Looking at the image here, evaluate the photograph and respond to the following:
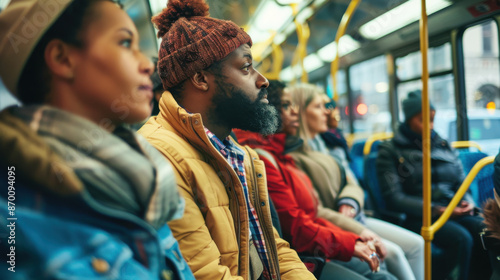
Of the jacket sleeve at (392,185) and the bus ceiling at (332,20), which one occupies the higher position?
the bus ceiling at (332,20)

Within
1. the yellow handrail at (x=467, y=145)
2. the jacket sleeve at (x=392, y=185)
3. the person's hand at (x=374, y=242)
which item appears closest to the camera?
the person's hand at (x=374, y=242)

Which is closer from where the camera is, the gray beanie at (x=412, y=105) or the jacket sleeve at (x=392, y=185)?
the jacket sleeve at (x=392, y=185)

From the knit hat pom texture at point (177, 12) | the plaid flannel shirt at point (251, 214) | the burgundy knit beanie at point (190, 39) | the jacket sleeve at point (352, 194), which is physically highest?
the knit hat pom texture at point (177, 12)

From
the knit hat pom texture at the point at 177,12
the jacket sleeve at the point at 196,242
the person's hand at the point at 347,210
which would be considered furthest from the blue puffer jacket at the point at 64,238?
the person's hand at the point at 347,210

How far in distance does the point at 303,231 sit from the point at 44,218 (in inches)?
49.7

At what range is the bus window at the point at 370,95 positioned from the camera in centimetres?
470

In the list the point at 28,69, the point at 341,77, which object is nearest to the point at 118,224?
the point at 28,69

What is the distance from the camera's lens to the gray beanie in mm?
2826

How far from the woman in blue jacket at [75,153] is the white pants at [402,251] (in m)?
1.67

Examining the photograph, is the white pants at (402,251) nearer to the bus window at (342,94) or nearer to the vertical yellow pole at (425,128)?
the vertical yellow pole at (425,128)

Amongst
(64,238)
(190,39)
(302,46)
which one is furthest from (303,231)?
(302,46)

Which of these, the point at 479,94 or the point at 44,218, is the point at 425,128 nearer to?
the point at 44,218

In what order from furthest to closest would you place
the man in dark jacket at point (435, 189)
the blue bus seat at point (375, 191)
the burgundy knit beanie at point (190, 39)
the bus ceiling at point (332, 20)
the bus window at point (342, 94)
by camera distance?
the bus window at point (342, 94), the blue bus seat at point (375, 191), the man in dark jacket at point (435, 189), the bus ceiling at point (332, 20), the burgundy knit beanie at point (190, 39)

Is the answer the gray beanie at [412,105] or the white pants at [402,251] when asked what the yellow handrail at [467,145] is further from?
the white pants at [402,251]
